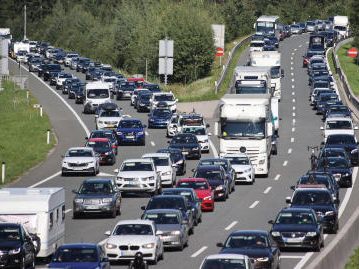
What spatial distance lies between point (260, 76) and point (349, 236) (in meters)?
35.6

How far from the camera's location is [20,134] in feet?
261

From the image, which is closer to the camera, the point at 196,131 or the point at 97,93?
the point at 196,131

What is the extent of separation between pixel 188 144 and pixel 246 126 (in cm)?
769

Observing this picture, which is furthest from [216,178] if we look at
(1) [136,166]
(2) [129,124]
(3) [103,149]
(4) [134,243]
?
(2) [129,124]

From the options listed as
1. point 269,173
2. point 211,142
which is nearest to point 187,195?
point 269,173

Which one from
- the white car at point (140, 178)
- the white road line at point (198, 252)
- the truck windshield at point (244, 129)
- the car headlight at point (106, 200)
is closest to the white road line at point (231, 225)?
the car headlight at point (106, 200)

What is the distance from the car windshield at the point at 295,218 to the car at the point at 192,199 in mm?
5087

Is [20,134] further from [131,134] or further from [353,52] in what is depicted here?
[353,52]

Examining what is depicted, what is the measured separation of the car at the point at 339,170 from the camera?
2302 inches

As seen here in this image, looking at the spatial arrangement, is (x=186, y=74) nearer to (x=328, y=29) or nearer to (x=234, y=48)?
(x=234, y=48)

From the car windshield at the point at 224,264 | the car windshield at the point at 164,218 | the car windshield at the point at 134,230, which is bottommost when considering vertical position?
the car windshield at the point at 164,218

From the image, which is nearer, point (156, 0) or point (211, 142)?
point (211, 142)

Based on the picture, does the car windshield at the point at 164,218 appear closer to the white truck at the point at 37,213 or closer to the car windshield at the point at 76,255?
the white truck at the point at 37,213

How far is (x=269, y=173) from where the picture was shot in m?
64.4
